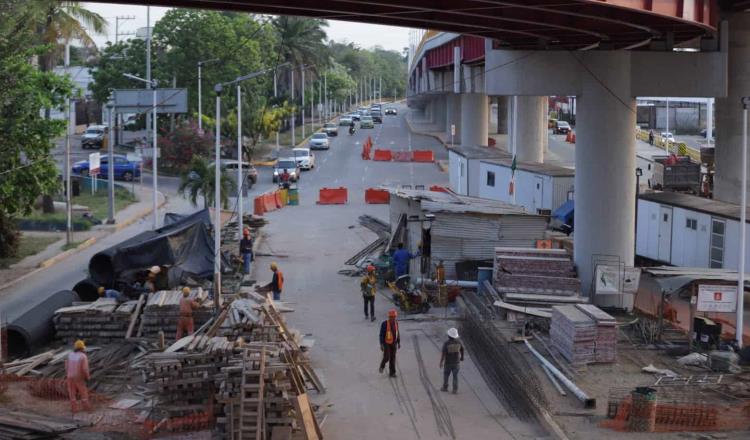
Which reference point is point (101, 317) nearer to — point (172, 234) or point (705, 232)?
point (172, 234)

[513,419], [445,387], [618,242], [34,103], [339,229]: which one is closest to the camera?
→ [513,419]

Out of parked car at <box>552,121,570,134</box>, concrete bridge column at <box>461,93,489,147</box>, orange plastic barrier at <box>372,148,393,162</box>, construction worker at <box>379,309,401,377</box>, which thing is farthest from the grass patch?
parked car at <box>552,121,570,134</box>

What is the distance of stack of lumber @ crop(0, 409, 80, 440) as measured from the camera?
1633 centimetres

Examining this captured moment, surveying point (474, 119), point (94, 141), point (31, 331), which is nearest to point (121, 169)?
point (94, 141)

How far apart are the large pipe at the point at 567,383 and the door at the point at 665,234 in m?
10.5

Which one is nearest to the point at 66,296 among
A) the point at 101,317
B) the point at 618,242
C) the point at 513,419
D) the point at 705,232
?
the point at 101,317

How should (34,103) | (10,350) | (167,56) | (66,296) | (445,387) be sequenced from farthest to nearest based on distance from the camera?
(167,56) < (34,103) < (66,296) < (10,350) < (445,387)

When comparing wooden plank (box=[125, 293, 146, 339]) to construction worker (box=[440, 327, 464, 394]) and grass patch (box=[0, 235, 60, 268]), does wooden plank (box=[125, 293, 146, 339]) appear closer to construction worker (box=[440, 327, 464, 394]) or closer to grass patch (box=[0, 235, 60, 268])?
construction worker (box=[440, 327, 464, 394])

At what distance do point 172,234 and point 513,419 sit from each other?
13.9 metres

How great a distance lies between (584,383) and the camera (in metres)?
20.4

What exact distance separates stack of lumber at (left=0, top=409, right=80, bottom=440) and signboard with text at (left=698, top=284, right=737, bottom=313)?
12238mm

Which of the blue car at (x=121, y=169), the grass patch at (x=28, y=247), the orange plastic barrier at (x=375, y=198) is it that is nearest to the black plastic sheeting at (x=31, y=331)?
the grass patch at (x=28, y=247)

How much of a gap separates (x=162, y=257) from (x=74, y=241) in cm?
1393

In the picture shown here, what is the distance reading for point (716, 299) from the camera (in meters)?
22.6
